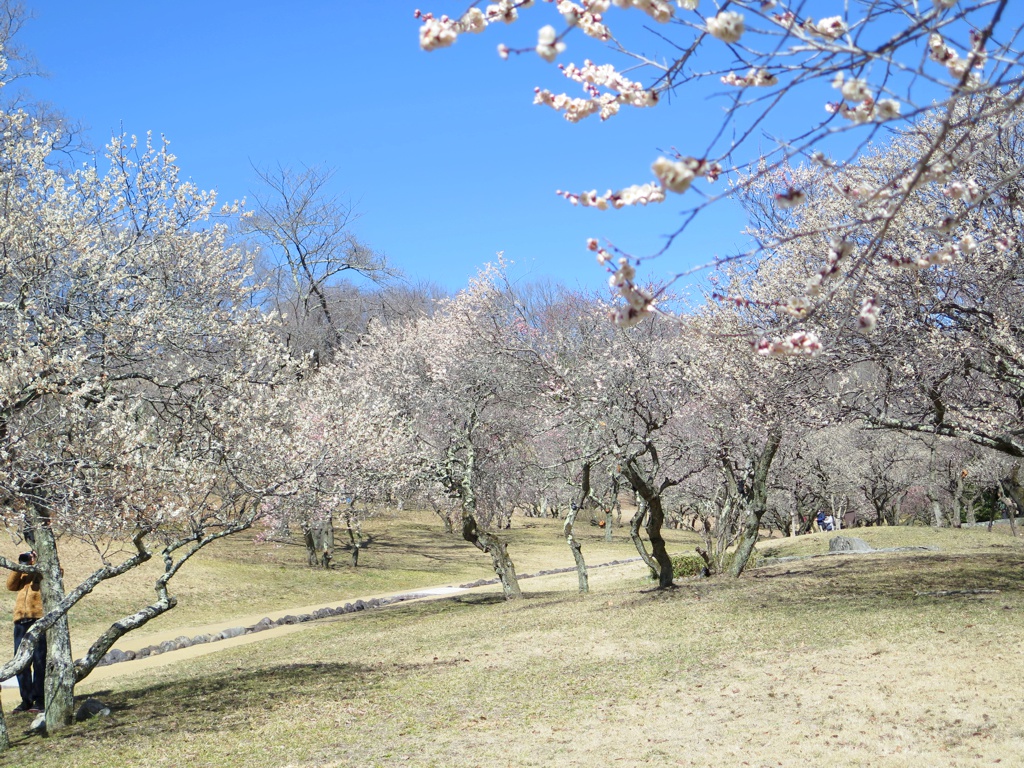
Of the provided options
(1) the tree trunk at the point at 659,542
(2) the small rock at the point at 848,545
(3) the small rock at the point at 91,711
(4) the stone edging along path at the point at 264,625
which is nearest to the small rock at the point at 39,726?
(3) the small rock at the point at 91,711

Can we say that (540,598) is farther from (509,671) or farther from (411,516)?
(411,516)

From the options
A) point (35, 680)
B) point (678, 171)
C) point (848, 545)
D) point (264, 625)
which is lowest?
point (848, 545)

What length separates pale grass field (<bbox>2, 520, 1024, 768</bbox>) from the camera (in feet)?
21.5

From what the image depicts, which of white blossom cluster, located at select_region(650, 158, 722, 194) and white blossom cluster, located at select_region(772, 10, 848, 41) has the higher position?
white blossom cluster, located at select_region(772, 10, 848, 41)

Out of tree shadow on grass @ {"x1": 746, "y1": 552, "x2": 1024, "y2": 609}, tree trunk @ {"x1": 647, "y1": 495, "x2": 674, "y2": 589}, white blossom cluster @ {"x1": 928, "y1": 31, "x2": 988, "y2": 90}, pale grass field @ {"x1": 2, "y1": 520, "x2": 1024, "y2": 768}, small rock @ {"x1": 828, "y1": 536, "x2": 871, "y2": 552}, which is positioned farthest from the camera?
small rock @ {"x1": 828, "y1": 536, "x2": 871, "y2": 552}

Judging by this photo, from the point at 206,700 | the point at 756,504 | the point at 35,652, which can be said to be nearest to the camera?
the point at 206,700

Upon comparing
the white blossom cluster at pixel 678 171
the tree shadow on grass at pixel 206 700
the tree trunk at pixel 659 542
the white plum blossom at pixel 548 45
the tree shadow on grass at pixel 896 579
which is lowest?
the tree shadow on grass at pixel 896 579

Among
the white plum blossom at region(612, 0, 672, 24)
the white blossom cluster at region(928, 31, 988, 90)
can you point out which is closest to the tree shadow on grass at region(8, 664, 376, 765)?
the white plum blossom at region(612, 0, 672, 24)

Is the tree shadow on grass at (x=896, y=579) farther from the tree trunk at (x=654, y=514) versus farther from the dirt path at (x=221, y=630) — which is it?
the dirt path at (x=221, y=630)

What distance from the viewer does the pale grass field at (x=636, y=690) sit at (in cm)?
657

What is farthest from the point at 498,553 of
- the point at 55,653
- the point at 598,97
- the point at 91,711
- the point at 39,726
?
the point at 598,97

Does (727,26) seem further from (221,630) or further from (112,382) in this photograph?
(221,630)

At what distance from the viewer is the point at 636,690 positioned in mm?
8664

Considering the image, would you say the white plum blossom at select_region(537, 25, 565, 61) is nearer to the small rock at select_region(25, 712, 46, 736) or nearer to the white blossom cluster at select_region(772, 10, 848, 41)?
the white blossom cluster at select_region(772, 10, 848, 41)
